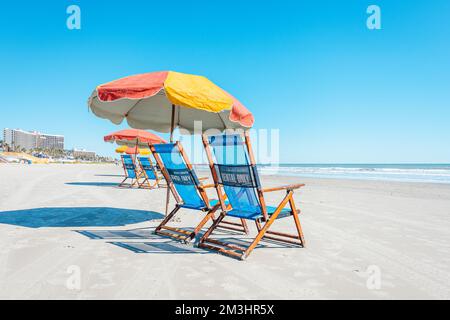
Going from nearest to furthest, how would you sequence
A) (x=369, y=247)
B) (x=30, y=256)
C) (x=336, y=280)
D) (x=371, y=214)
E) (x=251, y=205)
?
1. (x=336, y=280)
2. (x=30, y=256)
3. (x=251, y=205)
4. (x=369, y=247)
5. (x=371, y=214)

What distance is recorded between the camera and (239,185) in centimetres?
338

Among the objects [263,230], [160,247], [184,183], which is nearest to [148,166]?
[184,183]

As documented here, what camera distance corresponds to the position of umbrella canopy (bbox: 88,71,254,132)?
3611 millimetres

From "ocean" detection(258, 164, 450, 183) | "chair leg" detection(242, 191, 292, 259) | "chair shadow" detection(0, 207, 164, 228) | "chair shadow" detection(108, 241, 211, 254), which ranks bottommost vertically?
"ocean" detection(258, 164, 450, 183)

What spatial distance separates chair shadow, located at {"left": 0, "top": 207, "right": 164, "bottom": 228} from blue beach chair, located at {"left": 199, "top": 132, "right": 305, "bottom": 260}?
2.06 m

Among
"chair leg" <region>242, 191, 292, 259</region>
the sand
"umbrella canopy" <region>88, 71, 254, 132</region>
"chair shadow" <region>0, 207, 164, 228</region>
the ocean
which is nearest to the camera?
the sand

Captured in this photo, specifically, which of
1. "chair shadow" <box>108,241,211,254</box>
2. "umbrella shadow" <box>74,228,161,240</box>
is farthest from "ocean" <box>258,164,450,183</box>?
"chair shadow" <box>108,241,211,254</box>

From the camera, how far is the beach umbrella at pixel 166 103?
361 cm

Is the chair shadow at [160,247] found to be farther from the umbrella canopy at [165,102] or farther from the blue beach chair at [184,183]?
the umbrella canopy at [165,102]

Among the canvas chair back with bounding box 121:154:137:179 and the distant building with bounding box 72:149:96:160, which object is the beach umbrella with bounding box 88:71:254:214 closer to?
the canvas chair back with bounding box 121:154:137:179
